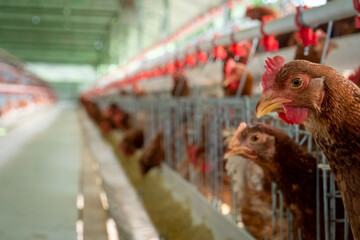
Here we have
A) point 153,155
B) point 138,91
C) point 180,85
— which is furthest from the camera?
point 138,91

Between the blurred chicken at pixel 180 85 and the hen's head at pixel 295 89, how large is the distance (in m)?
4.68

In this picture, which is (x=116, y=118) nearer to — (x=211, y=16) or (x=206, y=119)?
(x=211, y=16)

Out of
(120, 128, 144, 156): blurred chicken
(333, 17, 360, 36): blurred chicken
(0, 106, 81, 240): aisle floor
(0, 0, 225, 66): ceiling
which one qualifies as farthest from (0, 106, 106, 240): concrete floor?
(0, 0, 225, 66): ceiling

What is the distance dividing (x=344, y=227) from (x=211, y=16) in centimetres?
1059

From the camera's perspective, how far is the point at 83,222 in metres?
3.44

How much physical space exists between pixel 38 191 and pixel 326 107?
3.40 metres

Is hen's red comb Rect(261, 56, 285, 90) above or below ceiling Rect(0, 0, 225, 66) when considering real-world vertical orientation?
below

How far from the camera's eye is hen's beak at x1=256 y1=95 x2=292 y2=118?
5.66 ft

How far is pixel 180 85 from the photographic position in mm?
6453

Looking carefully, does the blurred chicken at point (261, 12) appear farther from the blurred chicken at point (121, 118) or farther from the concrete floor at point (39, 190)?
the blurred chicken at point (121, 118)

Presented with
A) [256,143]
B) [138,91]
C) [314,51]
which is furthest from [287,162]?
[138,91]

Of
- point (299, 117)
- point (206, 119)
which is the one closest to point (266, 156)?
point (299, 117)

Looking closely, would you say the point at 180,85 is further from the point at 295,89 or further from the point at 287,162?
the point at 295,89

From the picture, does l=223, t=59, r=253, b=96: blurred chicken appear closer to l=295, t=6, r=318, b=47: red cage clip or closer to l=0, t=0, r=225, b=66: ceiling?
l=295, t=6, r=318, b=47: red cage clip
